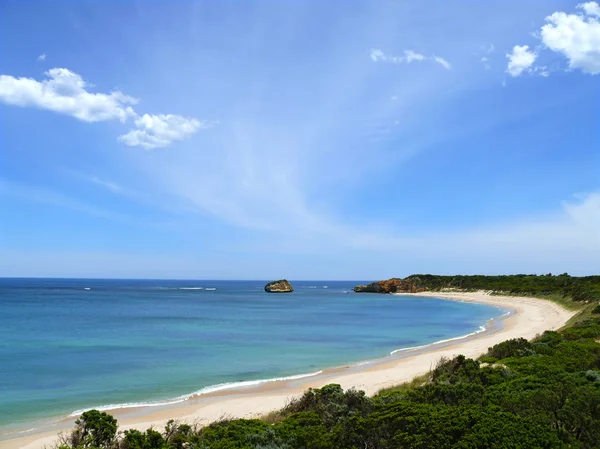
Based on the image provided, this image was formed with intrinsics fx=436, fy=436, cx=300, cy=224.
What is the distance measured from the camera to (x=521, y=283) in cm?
9656

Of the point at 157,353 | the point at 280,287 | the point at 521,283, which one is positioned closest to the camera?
the point at 157,353

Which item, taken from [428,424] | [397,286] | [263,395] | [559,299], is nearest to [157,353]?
[263,395]

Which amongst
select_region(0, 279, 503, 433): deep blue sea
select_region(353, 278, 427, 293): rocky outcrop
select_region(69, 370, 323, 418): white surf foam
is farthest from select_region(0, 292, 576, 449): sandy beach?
select_region(353, 278, 427, 293): rocky outcrop

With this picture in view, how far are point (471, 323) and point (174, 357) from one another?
31.4 meters

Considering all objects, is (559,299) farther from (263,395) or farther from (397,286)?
(397,286)

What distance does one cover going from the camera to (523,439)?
6.70m

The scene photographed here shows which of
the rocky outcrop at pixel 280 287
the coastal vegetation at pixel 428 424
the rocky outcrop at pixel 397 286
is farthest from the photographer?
the rocky outcrop at pixel 280 287

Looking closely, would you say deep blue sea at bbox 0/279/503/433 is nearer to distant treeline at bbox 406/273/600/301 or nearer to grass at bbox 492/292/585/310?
grass at bbox 492/292/585/310

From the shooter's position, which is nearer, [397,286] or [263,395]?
[263,395]

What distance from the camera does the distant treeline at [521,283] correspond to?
6818cm

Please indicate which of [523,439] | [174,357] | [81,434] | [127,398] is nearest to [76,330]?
[174,357]

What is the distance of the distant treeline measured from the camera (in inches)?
2684

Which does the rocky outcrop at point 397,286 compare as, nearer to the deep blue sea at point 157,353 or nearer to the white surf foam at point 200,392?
the deep blue sea at point 157,353

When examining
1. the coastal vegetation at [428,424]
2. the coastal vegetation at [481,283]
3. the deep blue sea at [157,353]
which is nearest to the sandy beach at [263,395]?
the deep blue sea at [157,353]
